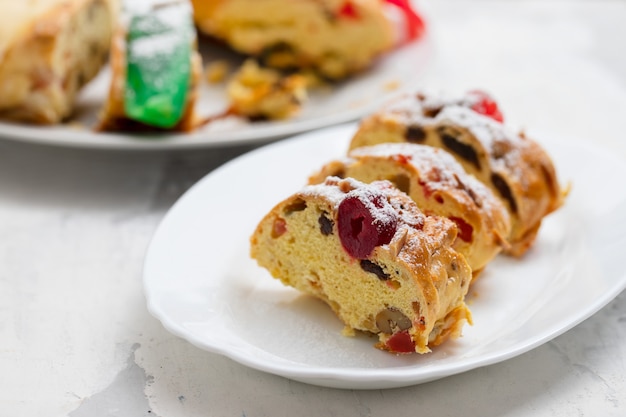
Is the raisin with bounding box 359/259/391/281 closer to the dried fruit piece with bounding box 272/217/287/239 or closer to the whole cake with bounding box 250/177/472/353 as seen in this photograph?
the whole cake with bounding box 250/177/472/353

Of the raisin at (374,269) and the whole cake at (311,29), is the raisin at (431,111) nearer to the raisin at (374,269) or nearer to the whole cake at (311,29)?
the raisin at (374,269)

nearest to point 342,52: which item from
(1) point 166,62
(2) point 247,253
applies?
(1) point 166,62

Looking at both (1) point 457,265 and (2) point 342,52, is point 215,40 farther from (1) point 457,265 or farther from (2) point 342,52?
(1) point 457,265

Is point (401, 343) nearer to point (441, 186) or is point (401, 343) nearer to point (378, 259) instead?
point (378, 259)

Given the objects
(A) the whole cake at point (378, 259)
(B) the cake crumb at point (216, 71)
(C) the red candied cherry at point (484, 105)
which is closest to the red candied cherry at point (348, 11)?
(B) the cake crumb at point (216, 71)

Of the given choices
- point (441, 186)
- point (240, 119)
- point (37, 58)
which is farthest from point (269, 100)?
point (441, 186)

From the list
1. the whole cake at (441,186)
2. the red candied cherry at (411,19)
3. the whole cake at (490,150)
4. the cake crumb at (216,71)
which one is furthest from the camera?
the red candied cherry at (411,19)

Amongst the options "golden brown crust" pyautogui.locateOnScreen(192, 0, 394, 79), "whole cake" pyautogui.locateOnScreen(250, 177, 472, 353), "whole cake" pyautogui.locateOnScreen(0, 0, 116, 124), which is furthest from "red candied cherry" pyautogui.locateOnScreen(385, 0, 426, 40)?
"whole cake" pyautogui.locateOnScreen(250, 177, 472, 353)
